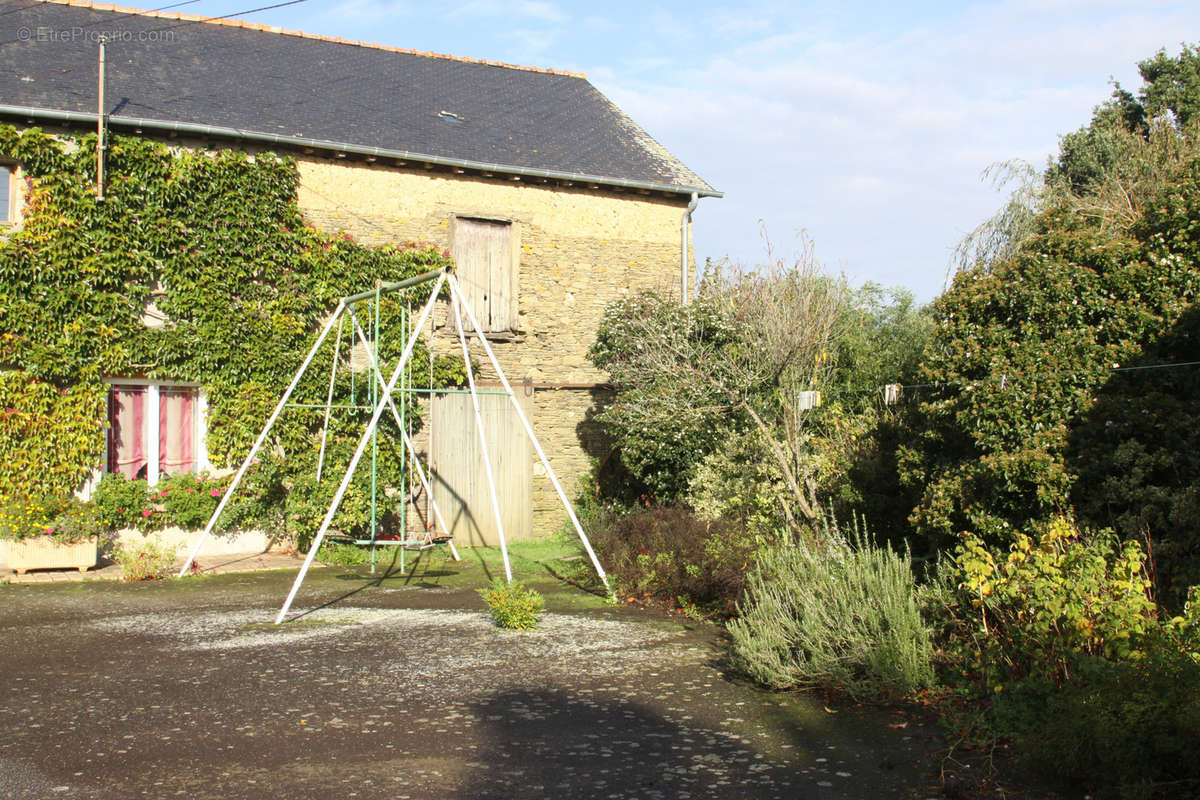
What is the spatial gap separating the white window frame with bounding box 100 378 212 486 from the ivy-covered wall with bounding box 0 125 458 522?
11 centimetres

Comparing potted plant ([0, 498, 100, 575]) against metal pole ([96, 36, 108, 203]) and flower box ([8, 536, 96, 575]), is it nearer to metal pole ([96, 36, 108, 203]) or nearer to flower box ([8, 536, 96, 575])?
flower box ([8, 536, 96, 575])

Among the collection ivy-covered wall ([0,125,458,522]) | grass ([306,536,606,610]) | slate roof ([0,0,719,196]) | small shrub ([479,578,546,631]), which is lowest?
grass ([306,536,606,610])

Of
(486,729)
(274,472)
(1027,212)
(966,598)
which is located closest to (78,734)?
(486,729)

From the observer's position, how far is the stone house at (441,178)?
1145cm

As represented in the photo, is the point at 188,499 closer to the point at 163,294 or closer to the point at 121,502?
the point at 121,502

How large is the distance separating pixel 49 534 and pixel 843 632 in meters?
8.09

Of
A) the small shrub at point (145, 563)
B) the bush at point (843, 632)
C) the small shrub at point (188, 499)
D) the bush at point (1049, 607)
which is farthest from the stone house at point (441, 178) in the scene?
the bush at point (1049, 607)

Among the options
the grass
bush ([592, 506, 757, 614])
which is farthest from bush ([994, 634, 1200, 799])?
the grass

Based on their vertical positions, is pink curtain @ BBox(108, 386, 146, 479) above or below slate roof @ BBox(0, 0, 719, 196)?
below

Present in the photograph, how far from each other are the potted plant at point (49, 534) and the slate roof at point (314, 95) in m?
4.14

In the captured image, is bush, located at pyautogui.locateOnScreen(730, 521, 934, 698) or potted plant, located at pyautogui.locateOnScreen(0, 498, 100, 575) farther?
potted plant, located at pyautogui.locateOnScreen(0, 498, 100, 575)

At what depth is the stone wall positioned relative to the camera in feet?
42.1

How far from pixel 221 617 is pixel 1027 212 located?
11793mm

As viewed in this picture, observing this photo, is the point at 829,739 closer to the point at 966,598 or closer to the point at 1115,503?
the point at 966,598
